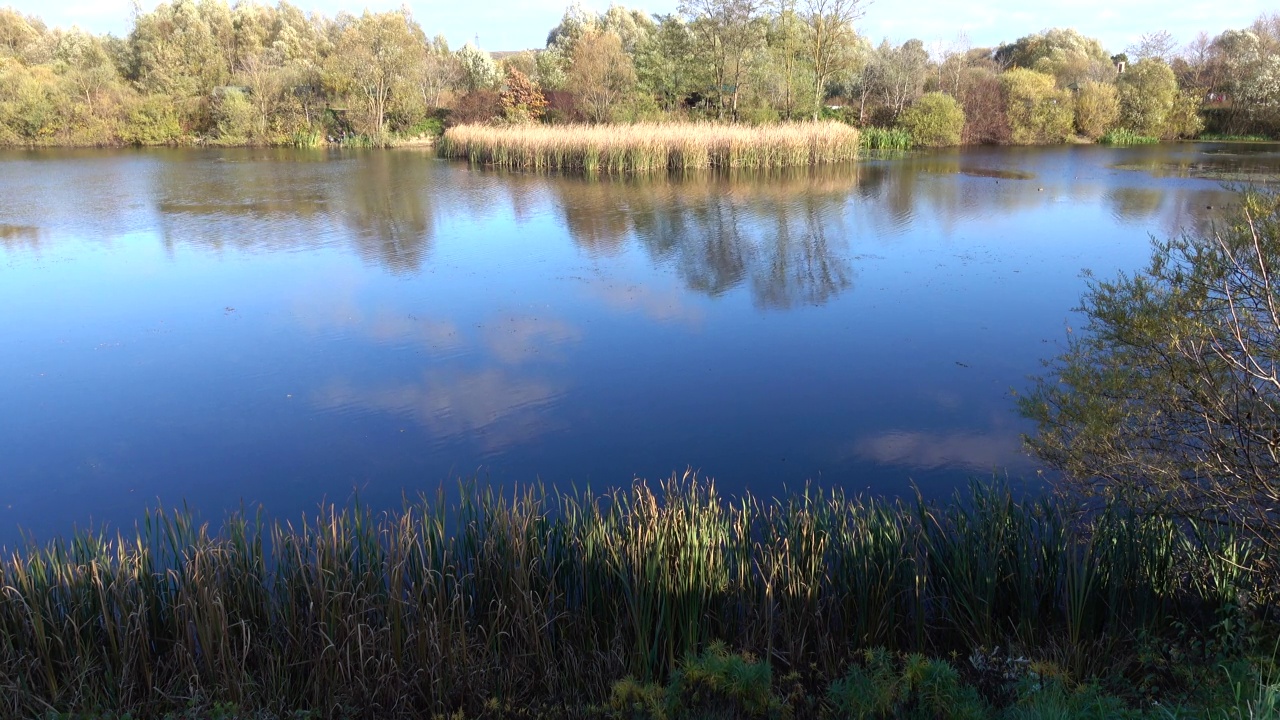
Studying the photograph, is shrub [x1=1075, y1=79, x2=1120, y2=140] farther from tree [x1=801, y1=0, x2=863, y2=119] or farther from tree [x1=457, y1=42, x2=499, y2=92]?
tree [x1=457, y1=42, x2=499, y2=92]

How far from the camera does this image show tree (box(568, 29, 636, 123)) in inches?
1080

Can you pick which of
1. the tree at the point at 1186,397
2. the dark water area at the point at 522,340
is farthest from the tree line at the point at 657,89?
the tree at the point at 1186,397

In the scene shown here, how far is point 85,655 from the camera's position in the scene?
2639 millimetres

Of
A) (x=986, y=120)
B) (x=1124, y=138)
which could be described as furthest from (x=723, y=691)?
(x=1124, y=138)

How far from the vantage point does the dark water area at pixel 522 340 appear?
4.48 meters

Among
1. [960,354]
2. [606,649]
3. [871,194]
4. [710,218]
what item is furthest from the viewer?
[871,194]

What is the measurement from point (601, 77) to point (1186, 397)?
84.8ft

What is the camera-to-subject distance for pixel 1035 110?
88.2ft

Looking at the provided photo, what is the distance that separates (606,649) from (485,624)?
0.40 meters

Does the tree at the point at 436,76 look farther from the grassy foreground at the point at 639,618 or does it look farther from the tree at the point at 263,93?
the grassy foreground at the point at 639,618

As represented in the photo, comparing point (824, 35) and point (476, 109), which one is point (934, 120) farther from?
point (476, 109)

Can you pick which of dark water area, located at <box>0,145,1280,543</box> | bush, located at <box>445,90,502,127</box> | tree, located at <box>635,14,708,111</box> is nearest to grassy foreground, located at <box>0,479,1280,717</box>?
dark water area, located at <box>0,145,1280,543</box>

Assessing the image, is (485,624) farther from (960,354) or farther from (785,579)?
(960,354)

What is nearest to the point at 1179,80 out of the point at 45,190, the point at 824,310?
the point at 824,310
